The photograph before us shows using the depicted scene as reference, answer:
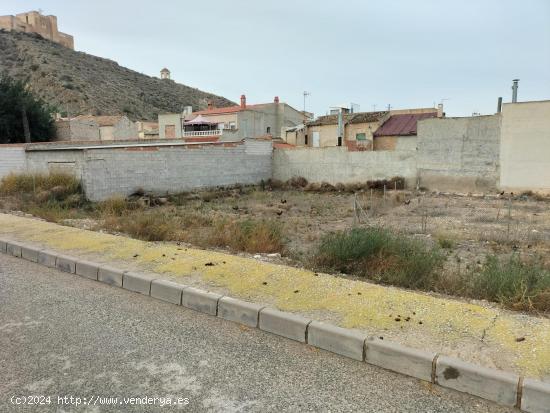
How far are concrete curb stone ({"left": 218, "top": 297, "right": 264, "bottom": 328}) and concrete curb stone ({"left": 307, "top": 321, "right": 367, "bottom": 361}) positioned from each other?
71 centimetres

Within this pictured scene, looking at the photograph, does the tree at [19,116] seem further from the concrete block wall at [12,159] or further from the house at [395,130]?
the house at [395,130]

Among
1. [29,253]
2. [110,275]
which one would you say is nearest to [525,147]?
[110,275]

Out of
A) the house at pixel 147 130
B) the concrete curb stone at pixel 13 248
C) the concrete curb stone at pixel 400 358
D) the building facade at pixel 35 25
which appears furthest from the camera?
the building facade at pixel 35 25

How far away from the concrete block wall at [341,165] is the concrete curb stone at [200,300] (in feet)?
66.7

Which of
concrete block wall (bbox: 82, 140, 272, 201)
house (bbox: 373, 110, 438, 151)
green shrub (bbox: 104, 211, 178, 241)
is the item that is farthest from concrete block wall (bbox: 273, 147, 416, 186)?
green shrub (bbox: 104, 211, 178, 241)

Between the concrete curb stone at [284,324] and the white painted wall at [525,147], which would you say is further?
the white painted wall at [525,147]

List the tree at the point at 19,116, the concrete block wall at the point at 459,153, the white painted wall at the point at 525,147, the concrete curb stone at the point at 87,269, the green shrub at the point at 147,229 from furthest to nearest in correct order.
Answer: the tree at the point at 19,116, the concrete block wall at the point at 459,153, the white painted wall at the point at 525,147, the green shrub at the point at 147,229, the concrete curb stone at the point at 87,269

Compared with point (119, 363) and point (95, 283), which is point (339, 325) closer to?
point (119, 363)

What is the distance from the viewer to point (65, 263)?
22.3 ft

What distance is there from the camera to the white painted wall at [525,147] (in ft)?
63.7

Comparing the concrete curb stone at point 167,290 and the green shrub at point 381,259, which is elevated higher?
the green shrub at point 381,259

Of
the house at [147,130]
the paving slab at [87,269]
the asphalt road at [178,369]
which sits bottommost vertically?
the asphalt road at [178,369]

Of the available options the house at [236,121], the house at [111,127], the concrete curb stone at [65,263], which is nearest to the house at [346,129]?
the house at [236,121]

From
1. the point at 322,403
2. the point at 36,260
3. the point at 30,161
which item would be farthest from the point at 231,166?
the point at 322,403
